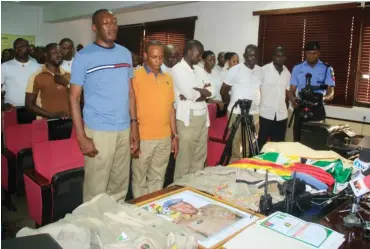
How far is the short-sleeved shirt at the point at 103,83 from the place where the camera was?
6.52 feet

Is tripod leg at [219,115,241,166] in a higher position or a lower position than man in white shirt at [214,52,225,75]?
lower

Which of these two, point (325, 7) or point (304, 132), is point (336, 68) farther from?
point (304, 132)

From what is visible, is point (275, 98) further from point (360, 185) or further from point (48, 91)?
point (360, 185)

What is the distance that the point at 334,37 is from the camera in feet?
13.7

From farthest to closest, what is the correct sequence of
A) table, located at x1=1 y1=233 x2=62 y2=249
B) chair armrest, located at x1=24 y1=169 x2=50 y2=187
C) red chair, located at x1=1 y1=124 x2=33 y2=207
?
red chair, located at x1=1 y1=124 x2=33 y2=207 < chair armrest, located at x1=24 y1=169 x2=50 y2=187 < table, located at x1=1 y1=233 x2=62 y2=249

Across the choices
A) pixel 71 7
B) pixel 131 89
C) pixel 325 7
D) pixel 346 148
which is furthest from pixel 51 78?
pixel 71 7

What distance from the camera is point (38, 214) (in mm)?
2262

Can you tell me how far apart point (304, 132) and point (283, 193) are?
1.70m

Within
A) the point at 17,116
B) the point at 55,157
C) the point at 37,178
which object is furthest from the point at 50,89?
the point at 37,178

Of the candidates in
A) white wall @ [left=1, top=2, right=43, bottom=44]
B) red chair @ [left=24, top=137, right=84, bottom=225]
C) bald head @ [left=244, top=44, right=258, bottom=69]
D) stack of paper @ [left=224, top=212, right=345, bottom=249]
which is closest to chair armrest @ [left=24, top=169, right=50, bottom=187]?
red chair @ [left=24, top=137, right=84, bottom=225]

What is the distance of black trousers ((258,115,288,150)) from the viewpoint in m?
3.70

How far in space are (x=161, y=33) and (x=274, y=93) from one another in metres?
3.39

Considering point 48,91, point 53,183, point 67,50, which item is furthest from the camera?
point 67,50

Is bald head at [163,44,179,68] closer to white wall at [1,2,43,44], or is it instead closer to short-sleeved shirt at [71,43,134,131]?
short-sleeved shirt at [71,43,134,131]
